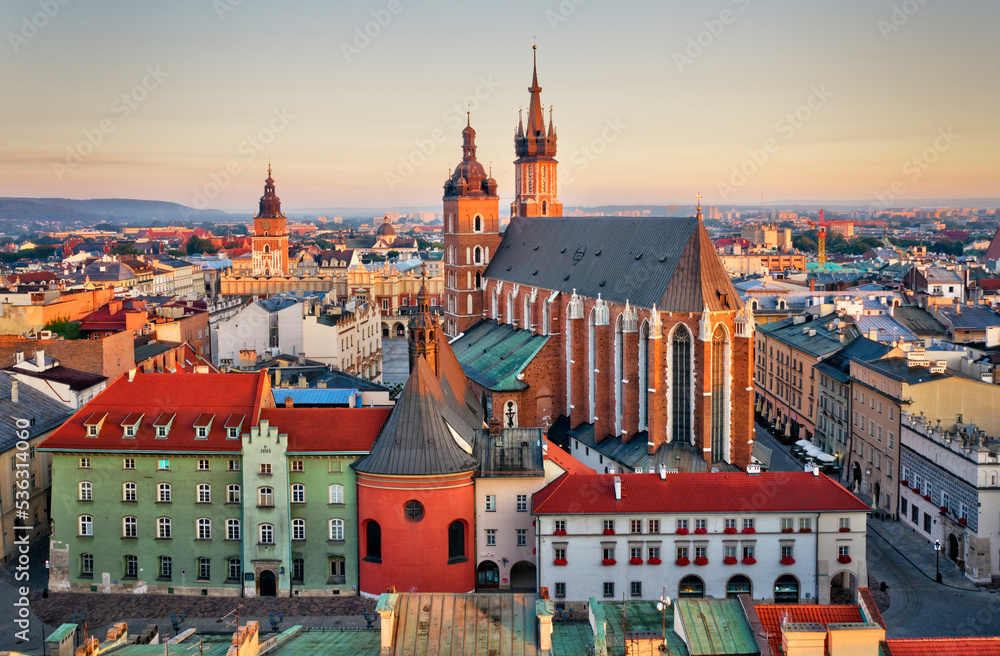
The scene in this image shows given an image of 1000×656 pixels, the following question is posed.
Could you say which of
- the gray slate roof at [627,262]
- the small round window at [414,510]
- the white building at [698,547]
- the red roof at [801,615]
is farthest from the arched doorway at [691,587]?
the red roof at [801,615]

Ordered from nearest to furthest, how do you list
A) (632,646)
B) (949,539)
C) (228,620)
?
(632,646), (228,620), (949,539)

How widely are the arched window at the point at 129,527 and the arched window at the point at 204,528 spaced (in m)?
3.28

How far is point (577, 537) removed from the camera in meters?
45.5

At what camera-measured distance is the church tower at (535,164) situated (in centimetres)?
10131

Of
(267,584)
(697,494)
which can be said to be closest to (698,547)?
(697,494)

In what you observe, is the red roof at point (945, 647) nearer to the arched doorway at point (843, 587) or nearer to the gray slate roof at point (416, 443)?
the arched doorway at point (843, 587)

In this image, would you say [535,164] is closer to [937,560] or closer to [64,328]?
[64,328]

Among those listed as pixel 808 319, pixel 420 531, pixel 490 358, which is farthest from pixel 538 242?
pixel 420 531

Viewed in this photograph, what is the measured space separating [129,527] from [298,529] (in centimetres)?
864

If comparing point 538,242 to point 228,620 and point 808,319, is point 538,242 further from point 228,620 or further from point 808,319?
point 228,620

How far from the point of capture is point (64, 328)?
79188mm

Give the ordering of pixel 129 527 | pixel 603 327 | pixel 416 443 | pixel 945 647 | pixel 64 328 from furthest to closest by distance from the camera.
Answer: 1. pixel 64 328
2. pixel 603 327
3. pixel 129 527
4. pixel 416 443
5. pixel 945 647

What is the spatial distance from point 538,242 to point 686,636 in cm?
5890

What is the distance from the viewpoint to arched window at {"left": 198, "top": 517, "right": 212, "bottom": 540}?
47938 mm
